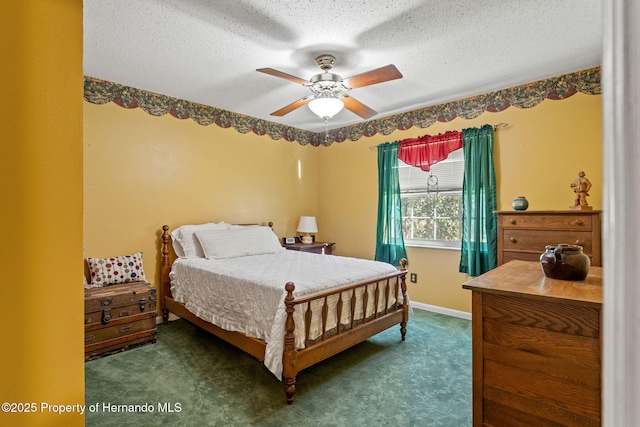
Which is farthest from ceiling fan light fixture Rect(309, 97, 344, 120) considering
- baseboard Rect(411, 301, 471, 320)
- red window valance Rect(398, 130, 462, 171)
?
baseboard Rect(411, 301, 471, 320)

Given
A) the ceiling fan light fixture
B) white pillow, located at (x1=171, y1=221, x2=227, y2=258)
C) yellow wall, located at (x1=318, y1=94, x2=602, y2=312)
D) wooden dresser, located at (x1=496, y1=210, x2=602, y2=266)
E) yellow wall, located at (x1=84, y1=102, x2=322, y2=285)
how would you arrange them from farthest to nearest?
white pillow, located at (x1=171, y1=221, x2=227, y2=258) < yellow wall, located at (x1=84, y1=102, x2=322, y2=285) < yellow wall, located at (x1=318, y1=94, x2=602, y2=312) < the ceiling fan light fixture < wooden dresser, located at (x1=496, y1=210, x2=602, y2=266)

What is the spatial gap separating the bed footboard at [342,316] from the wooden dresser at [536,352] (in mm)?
1142

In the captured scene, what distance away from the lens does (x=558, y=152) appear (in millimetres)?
3109

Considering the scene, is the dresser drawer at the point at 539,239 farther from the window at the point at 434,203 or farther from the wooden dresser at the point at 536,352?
the wooden dresser at the point at 536,352

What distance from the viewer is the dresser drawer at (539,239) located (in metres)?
2.50

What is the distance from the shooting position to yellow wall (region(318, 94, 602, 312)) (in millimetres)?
2980

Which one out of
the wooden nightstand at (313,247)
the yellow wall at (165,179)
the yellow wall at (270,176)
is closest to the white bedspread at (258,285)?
the yellow wall at (165,179)

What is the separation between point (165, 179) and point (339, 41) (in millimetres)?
2427

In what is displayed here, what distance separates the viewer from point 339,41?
2451 millimetres

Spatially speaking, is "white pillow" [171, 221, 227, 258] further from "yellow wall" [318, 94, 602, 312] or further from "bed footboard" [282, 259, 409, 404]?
"yellow wall" [318, 94, 602, 312]

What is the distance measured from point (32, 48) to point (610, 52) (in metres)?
1.16

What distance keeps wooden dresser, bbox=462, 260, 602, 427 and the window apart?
8.30 ft

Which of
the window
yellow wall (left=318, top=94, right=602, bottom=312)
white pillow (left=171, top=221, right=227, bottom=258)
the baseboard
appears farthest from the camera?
the window

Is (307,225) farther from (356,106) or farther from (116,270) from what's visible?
(116,270)
